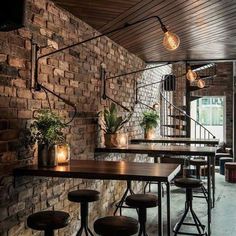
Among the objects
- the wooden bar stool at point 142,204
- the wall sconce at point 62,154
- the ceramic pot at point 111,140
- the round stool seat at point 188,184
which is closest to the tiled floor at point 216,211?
the round stool seat at point 188,184

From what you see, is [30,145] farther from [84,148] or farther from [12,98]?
[84,148]

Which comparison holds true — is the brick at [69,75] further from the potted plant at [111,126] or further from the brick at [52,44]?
the potted plant at [111,126]

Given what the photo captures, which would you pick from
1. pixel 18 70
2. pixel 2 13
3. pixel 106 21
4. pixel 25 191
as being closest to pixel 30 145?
pixel 25 191

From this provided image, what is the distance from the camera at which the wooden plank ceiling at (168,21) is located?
3.43m

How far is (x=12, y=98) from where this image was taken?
268cm

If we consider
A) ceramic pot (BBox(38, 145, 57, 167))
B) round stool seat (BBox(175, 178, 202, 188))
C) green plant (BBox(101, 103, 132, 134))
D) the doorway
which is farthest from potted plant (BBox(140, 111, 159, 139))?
the doorway

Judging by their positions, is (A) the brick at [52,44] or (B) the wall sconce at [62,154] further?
(A) the brick at [52,44]

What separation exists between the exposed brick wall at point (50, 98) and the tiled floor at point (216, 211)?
25.7 inches

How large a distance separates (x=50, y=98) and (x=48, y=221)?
127 centimetres

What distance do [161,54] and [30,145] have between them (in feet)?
12.4

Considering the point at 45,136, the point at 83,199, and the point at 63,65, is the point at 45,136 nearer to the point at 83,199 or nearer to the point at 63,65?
the point at 83,199

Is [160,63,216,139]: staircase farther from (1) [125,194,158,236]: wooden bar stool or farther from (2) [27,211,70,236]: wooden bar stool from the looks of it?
(2) [27,211,70,236]: wooden bar stool

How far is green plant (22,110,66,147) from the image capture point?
2.79m

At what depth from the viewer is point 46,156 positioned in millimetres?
2844
